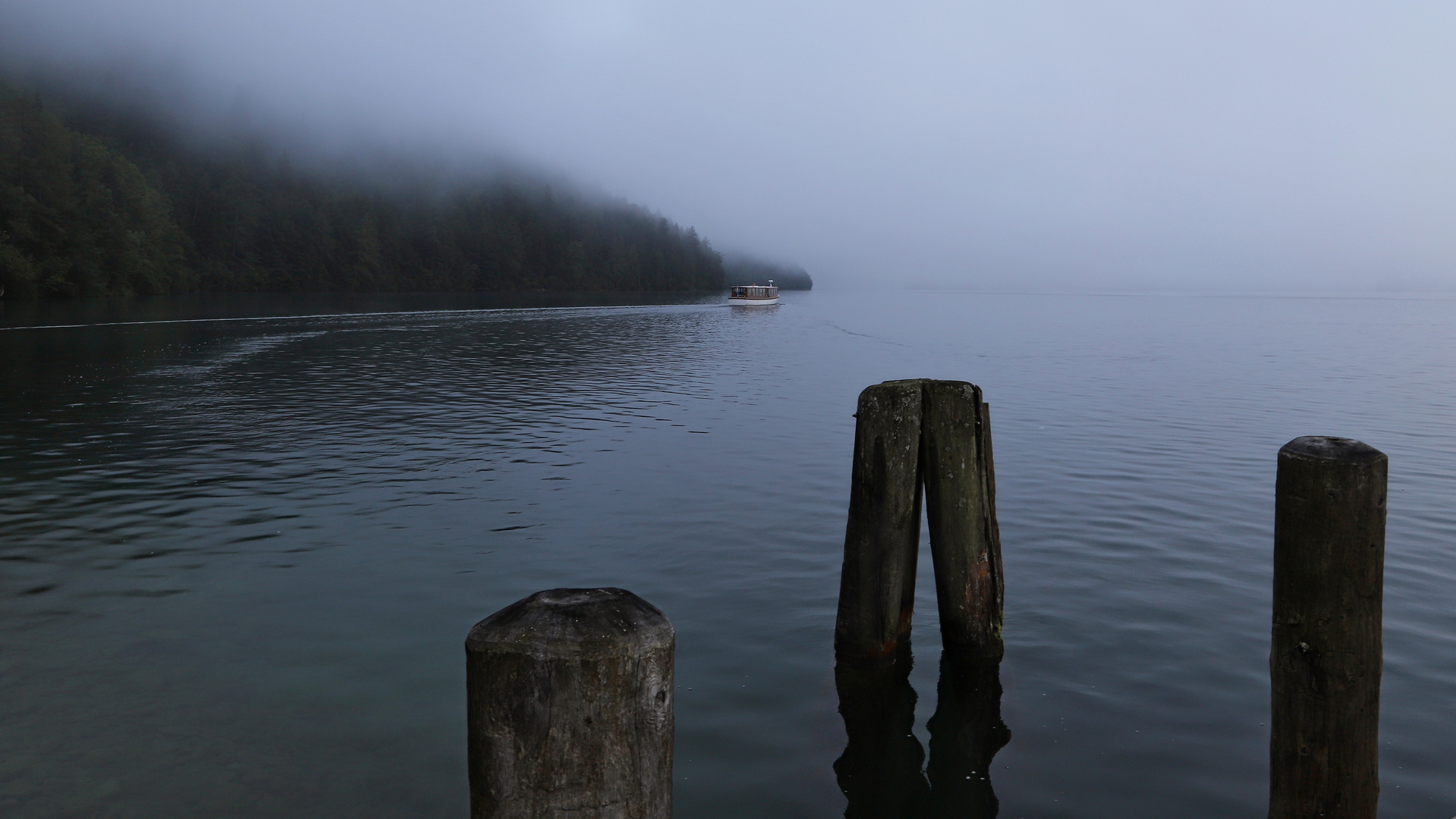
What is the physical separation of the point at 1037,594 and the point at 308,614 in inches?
273

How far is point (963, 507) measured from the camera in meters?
6.82

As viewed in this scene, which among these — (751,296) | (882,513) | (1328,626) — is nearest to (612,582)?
(882,513)

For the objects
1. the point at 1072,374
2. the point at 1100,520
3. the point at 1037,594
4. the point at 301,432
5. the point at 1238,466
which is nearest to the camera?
the point at 1037,594

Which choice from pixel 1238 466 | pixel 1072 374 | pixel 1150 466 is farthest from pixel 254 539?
pixel 1072 374

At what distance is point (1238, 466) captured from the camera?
16016 millimetres

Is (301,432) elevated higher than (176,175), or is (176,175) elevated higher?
(176,175)

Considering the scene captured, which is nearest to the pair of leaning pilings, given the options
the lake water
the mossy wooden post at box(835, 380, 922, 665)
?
the mossy wooden post at box(835, 380, 922, 665)

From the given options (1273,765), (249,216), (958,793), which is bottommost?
(958,793)

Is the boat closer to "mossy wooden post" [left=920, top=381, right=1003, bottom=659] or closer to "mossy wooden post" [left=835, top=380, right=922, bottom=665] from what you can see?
"mossy wooden post" [left=920, top=381, right=1003, bottom=659]

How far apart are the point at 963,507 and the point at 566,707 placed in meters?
4.63

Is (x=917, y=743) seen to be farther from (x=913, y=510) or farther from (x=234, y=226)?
(x=234, y=226)

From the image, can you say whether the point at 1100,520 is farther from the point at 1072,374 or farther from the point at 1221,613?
the point at 1072,374

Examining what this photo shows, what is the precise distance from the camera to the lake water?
5.77m

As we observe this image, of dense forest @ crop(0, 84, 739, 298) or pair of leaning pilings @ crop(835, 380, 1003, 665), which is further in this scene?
dense forest @ crop(0, 84, 739, 298)
